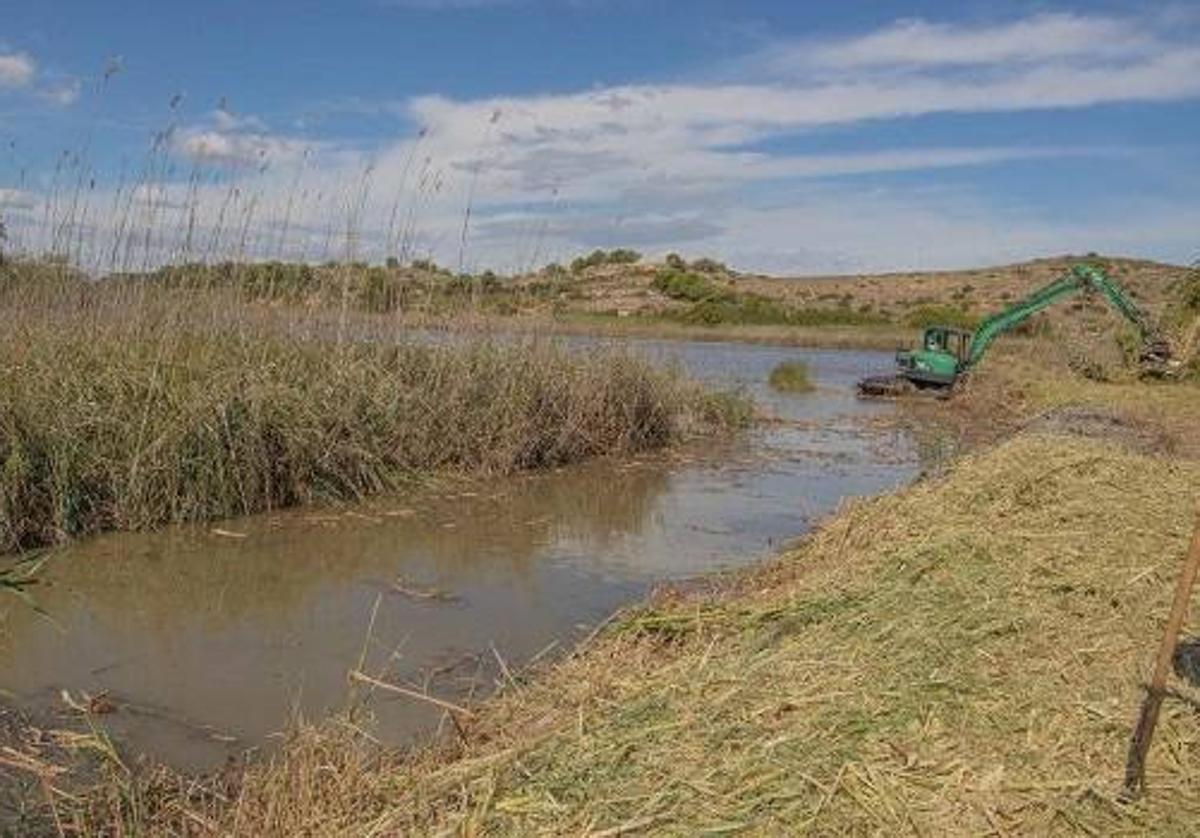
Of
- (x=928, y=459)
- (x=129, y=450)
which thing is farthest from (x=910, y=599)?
(x=928, y=459)

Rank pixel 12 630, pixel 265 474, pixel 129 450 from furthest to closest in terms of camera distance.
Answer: pixel 265 474
pixel 129 450
pixel 12 630

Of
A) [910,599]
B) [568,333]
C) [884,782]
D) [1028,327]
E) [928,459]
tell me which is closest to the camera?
[884,782]

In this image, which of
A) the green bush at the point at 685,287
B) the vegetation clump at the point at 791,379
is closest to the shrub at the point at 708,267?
the green bush at the point at 685,287

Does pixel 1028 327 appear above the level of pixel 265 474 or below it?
above

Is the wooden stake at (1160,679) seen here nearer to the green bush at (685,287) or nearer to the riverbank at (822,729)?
the riverbank at (822,729)

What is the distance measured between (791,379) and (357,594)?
2022cm

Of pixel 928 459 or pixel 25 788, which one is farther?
pixel 928 459

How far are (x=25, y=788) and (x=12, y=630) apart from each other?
8.14 feet

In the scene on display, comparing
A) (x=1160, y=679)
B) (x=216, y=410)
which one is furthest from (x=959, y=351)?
(x=1160, y=679)

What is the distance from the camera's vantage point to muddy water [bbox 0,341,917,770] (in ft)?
18.1

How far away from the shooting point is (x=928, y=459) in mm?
15242

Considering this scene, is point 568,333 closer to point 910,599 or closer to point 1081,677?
point 910,599

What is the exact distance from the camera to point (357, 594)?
7.55 meters

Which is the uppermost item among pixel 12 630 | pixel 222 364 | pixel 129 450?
pixel 222 364
